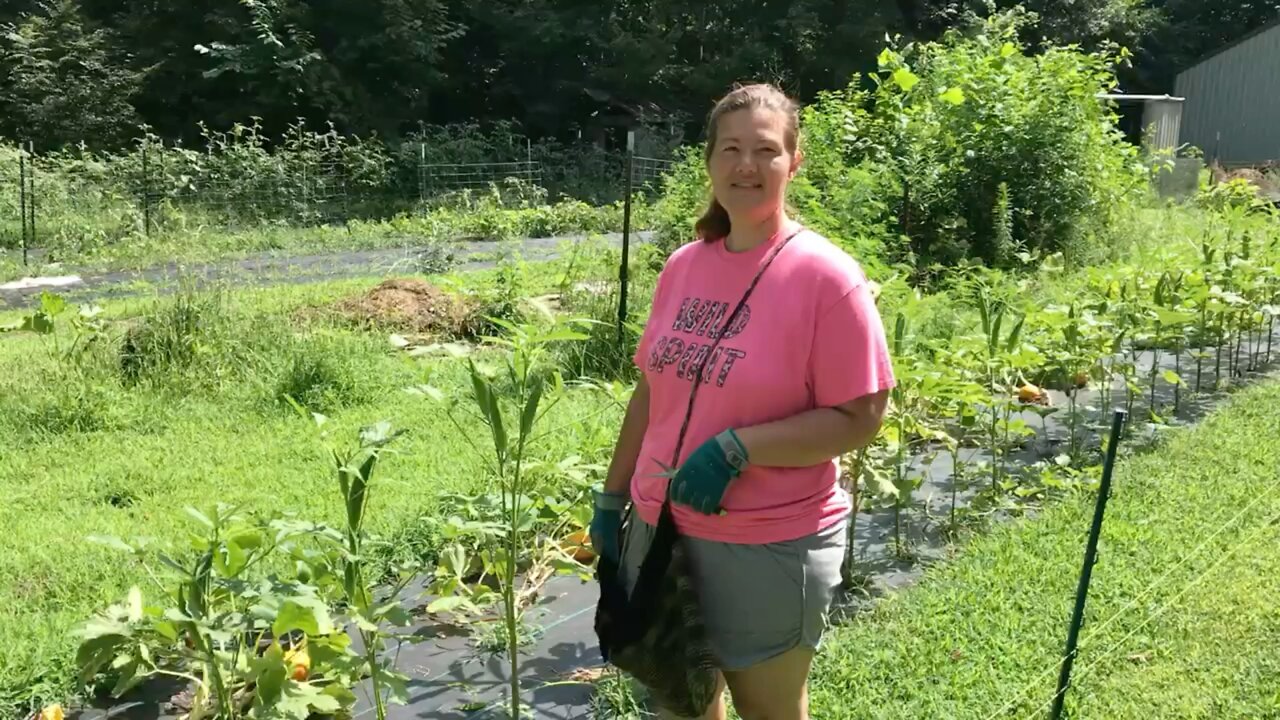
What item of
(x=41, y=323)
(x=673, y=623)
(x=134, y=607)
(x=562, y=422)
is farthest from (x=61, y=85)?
(x=673, y=623)

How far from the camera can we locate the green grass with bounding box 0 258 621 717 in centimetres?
348

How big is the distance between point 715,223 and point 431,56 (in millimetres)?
25962

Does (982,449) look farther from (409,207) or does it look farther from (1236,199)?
(409,207)

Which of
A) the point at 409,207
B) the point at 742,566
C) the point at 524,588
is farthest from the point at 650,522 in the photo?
the point at 409,207

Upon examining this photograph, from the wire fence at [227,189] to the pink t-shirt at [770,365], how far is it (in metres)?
11.4

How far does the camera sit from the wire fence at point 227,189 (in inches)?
589

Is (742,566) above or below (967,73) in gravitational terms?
below

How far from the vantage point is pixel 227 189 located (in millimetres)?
17203

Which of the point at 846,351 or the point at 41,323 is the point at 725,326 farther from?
the point at 41,323

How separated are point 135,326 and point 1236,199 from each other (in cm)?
1040

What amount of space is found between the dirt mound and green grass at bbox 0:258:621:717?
364 mm

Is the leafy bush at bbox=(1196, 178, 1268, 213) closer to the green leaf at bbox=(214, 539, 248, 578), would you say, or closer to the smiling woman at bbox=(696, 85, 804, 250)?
the smiling woman at bbox=(696, 85, 804, 250)

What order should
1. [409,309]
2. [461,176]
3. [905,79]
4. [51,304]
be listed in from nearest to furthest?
[51,304]
[409,309]
[905,79]
[461,176]

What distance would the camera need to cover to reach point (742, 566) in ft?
6.04
